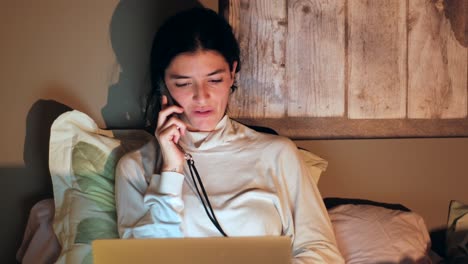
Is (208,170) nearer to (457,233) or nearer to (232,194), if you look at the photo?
(232,194)

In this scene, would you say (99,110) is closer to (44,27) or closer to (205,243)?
(44,27)

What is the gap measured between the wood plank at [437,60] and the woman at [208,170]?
2.17 ft

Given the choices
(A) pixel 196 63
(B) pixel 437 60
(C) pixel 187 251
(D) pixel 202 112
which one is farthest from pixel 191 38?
(B) pixel 437 60

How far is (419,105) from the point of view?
5.87ft

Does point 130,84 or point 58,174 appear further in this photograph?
point 130,84

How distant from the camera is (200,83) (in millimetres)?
1303

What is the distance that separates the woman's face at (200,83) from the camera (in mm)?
1294

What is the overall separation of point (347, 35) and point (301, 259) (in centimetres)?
82

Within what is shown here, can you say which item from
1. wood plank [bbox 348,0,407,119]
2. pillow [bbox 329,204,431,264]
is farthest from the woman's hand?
wood plank [bbox 348,0,407,119]

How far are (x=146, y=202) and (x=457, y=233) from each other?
1.06 m

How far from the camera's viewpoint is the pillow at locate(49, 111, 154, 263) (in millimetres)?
1380

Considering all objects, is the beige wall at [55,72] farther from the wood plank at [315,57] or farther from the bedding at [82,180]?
the wood plank at [315,57]

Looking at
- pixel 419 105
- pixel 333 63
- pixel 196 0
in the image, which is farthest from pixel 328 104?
pixel 196 0

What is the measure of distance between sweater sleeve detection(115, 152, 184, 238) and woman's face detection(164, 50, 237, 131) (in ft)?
0.59
